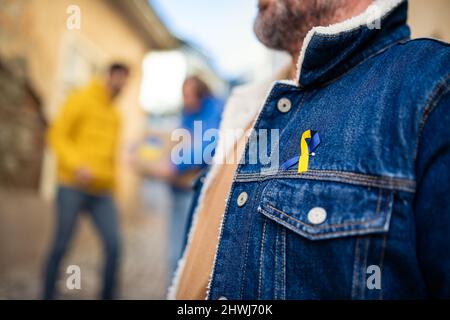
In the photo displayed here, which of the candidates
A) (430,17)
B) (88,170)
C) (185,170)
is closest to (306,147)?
(185,170)

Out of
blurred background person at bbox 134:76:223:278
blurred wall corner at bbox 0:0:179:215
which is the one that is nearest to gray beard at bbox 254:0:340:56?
blurred background person at bbox 134:76:223:278

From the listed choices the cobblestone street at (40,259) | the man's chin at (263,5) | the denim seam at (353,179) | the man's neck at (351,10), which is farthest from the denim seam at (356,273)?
the cobblestone street at (40,259)

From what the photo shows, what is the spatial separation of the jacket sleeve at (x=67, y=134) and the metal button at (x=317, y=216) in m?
2.69

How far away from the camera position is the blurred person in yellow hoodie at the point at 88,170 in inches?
120

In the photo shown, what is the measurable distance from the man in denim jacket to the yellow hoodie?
2342mm

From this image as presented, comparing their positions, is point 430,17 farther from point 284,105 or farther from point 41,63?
point 41,63

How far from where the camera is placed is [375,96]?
80 cm

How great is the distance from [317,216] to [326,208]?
0.03m

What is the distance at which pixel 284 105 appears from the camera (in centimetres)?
104

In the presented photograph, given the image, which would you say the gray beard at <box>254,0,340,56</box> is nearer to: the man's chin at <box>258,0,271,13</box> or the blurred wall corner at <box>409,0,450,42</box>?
the man's chin at <box>258,0,271,13</box>

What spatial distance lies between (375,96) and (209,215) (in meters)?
0.62

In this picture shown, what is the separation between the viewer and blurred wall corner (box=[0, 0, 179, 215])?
4145mm

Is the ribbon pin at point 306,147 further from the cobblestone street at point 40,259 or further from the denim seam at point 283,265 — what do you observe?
the cobblestone street at point 40,259
